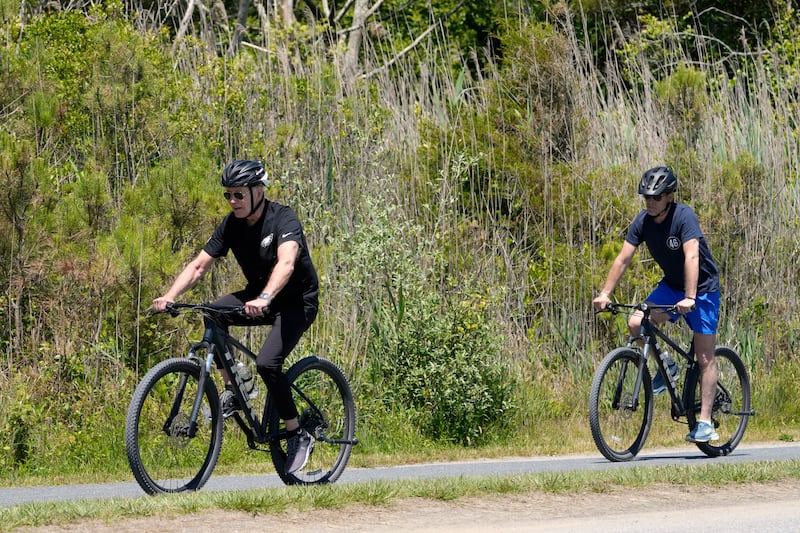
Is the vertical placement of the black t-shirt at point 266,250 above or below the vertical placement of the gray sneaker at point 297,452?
above

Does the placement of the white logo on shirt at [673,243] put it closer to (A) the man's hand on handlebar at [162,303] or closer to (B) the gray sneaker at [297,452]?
(B) the gray sneaker at [297,452]

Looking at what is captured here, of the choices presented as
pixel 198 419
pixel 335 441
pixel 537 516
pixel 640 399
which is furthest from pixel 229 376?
pixel 640 399

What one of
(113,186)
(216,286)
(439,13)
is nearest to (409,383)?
(216,286)

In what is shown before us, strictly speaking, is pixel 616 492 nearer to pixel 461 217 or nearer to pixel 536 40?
pixel 461 217

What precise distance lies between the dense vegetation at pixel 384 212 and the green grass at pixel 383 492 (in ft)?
10.3

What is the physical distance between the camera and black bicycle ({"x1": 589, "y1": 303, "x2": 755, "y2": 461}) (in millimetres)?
10117

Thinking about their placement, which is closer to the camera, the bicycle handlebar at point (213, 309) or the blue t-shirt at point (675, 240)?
the bicycle handlebar at point (213, 309)

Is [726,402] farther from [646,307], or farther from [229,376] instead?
[229,376]

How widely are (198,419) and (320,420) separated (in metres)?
1.04

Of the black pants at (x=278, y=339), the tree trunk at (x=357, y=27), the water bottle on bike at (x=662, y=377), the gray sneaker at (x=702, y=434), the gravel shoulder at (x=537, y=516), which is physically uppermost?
the tree trunk at (x=357, y=27)

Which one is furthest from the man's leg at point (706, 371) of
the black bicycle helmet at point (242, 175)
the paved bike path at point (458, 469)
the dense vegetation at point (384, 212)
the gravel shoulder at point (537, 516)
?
the black bicycle helmet at point (242, 175)

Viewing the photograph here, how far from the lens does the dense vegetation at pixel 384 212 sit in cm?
1161

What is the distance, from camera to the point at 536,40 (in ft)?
50.4

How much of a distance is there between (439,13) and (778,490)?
21458 mm
